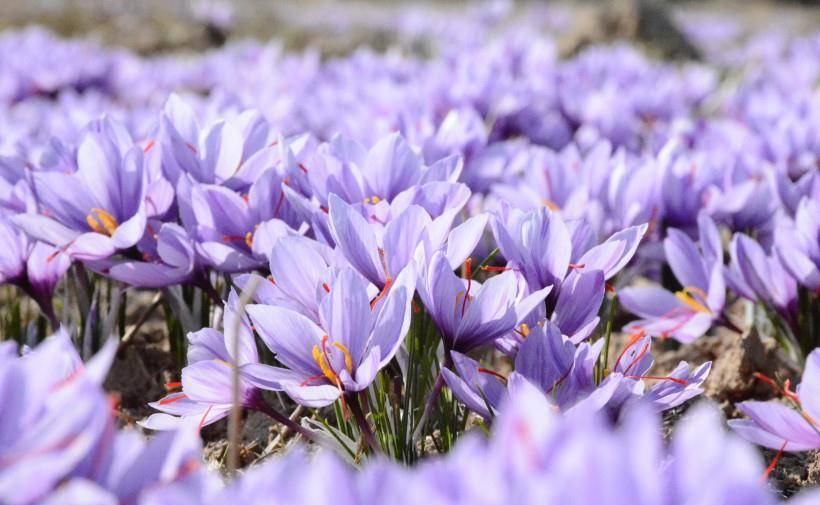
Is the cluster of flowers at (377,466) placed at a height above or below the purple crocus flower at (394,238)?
above

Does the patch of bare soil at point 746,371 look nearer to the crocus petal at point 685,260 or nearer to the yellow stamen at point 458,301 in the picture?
the crocus petal at point 685,260

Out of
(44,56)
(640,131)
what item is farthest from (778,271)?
(44,56)

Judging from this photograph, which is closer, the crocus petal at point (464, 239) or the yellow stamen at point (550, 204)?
the crocus petal at point (464, 239)

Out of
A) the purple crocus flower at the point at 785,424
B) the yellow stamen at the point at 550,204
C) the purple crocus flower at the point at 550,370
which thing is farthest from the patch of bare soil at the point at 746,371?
the purple crocus flower at the point at 550,370

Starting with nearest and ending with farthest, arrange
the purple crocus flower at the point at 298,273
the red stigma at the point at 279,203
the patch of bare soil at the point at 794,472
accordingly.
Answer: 1. the purple crocus flower at the point at 298,273
2. the patch of bare soil at the point at 794,472
3. the red stigma at the point at 279,203

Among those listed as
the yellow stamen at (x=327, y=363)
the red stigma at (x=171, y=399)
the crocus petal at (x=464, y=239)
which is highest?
the crocus petal at (x=464, y=239)

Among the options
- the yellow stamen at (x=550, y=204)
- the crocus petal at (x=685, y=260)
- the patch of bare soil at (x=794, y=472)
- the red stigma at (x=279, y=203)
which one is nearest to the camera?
the patch of bare soil at (x=794, y=472)

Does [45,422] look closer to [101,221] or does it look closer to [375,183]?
[101,221]
